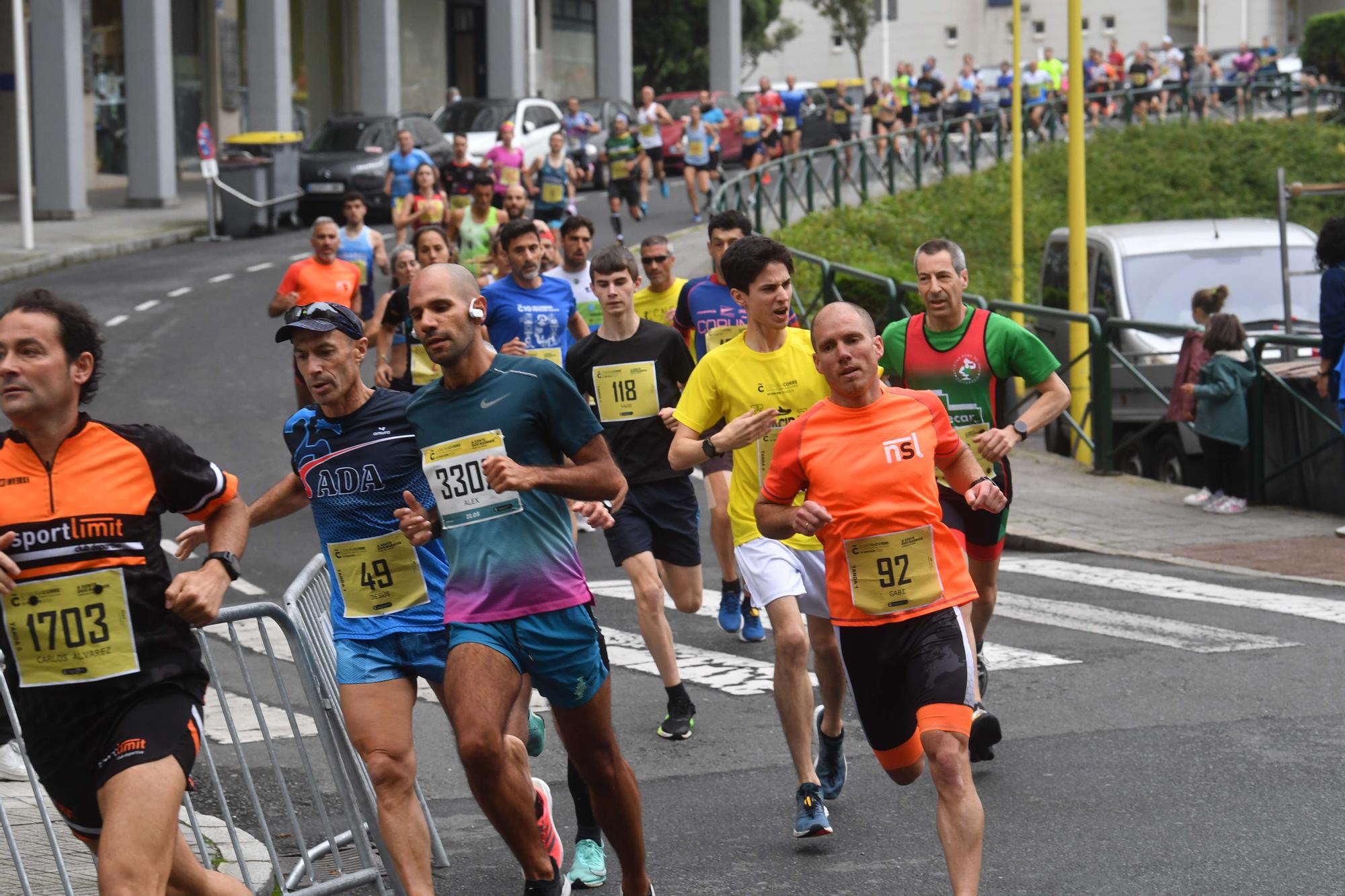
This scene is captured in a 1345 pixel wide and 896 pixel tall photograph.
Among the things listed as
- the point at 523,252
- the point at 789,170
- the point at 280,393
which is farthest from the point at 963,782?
the point at 789,170

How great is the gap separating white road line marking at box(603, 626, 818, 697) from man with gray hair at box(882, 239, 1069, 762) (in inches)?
54.7

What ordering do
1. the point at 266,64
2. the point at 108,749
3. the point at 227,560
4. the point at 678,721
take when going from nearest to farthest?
the point at 108,749
the point at 227,560
the point at 678,721
the point at 266,64

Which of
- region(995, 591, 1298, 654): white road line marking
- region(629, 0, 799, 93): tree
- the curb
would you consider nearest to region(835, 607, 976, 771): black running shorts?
region(995, 591, 1298, 654): white road line marking

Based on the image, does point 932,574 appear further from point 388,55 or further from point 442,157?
point 388,55

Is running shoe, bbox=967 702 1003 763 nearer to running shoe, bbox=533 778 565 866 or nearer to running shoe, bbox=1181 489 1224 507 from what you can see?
running shoe, bbox=533 778 565 866

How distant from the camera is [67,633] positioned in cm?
448

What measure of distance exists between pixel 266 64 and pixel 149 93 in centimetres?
309

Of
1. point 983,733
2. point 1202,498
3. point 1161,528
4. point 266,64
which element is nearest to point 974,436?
point 983,733

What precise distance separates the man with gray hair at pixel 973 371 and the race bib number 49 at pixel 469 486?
2.39 metres

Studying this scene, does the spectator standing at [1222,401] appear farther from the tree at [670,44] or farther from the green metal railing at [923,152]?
the tree at [670,44]

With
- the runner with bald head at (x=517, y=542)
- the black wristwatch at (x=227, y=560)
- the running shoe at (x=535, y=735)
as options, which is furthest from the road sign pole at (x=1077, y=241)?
the black wristwatch at (x=227, y=560)

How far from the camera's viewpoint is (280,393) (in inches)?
696

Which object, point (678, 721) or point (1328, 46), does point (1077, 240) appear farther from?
point (1328, 46)

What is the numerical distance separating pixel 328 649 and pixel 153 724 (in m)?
1.85
